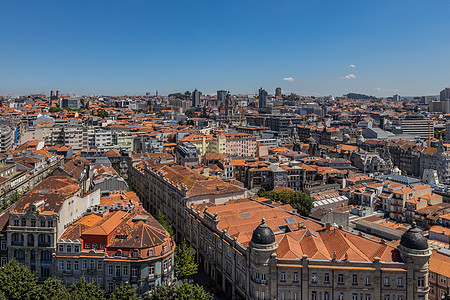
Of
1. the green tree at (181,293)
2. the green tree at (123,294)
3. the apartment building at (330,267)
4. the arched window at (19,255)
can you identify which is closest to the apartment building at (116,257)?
the green tree at (123,294)

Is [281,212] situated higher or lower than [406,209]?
higher

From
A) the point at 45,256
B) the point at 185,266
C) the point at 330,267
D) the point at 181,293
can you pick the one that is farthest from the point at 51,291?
the point at 330,267

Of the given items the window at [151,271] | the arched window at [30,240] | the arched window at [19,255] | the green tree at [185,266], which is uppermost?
the arched window at [30,240]

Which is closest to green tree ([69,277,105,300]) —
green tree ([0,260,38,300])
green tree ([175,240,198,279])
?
green tree ([0,260,38,300])

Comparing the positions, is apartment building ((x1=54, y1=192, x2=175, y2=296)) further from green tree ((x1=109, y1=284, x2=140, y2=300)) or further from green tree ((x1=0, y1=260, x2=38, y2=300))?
green tree ((x1=0, y1=260, x2=38, y2=300))

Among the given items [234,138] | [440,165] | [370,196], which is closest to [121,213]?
[370,196]

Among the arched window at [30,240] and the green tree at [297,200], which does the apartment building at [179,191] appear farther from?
the arched window at [30,240]

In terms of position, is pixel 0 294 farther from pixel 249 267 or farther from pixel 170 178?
pixel 170 178

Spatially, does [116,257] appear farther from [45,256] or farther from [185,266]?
[185,266]
